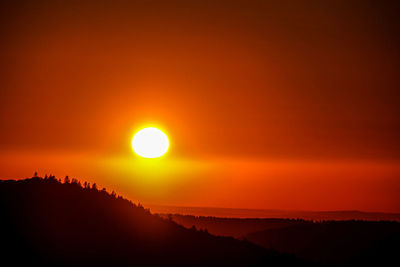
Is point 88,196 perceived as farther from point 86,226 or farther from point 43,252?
point 43,252

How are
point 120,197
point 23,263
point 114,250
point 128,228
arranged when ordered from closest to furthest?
point 23,263 → point 114,250 → point 128,228 → point 120,197

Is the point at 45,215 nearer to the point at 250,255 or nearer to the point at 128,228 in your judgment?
the point at 128,228

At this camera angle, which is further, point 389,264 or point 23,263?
point 389,264

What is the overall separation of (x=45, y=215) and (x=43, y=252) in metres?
12.4

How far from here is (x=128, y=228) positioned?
15712 centimetres

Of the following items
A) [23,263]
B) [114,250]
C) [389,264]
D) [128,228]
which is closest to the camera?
[23,263]

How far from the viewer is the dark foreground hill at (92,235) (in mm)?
140250

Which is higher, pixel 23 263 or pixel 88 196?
pixel 88 196

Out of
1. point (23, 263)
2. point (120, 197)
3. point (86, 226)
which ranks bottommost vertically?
point (23, 263)

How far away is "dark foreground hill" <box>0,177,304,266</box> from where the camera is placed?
14025 cm

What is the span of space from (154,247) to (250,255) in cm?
2268

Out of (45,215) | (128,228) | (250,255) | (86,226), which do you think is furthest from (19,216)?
(250,255)

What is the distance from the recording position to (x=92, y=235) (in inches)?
5817

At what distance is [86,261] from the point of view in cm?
13762
